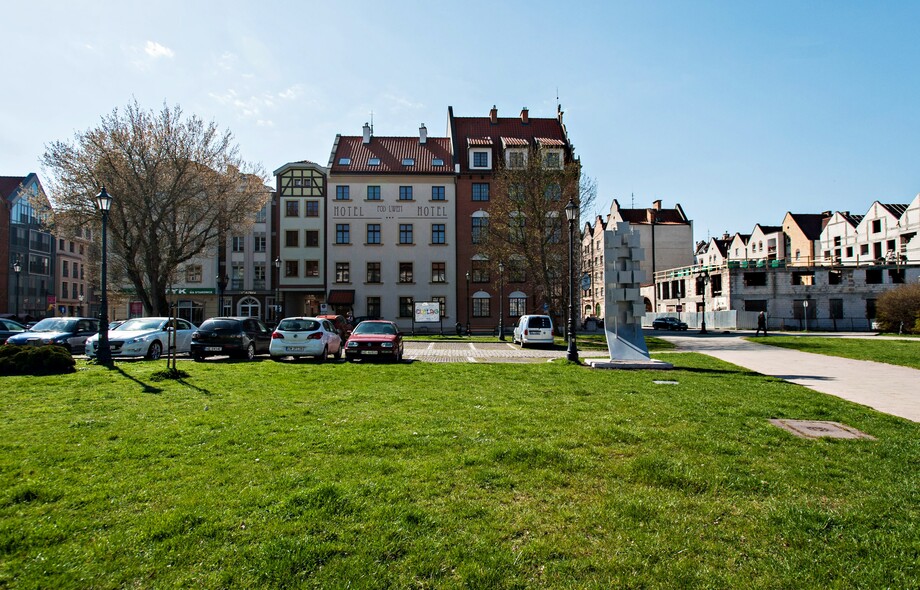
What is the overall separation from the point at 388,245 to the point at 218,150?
57.2ft

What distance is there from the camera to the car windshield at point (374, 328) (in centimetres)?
1902

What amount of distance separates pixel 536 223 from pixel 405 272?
1655 cm

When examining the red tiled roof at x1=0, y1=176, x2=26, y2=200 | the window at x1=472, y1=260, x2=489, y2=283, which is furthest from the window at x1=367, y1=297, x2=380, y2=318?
the red tiled roof at x1=0, y1=176, x2=26, y2=200

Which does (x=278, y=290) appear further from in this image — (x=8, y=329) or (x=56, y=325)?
(x=56, y=325)

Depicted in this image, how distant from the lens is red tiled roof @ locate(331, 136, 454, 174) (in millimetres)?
47406

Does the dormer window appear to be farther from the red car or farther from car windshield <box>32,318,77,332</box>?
car windshield <box>32,318,77,332</box>

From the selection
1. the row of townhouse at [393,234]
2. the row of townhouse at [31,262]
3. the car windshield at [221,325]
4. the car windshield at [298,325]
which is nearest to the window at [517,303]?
the row of townhouse at [393,234]

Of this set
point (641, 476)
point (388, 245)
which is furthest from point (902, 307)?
point (641, 476)

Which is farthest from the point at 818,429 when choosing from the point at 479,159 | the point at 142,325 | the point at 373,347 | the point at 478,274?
the point at 479,159

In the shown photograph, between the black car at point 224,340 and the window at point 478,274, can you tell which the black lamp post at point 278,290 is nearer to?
the window at point 478,274

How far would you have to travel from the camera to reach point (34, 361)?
1277 cm

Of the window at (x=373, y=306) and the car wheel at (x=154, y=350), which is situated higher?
the window at (x=373, y=306)

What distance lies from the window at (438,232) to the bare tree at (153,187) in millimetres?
17107

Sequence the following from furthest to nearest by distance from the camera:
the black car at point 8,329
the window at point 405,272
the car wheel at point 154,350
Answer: the window at point 405,272 < the black car at point 8,329 < the car wheel at point 154,350
